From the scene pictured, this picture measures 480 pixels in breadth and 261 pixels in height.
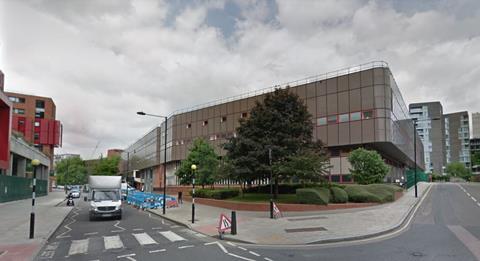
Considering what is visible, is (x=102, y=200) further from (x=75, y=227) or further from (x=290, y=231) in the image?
(x=290, y=231)

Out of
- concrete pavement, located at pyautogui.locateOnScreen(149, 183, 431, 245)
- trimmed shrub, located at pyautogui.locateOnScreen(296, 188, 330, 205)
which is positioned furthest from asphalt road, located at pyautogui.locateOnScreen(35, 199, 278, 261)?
trimmed shrub, located at pyautogui.locateOnScreen(296, 188, 330, 205)

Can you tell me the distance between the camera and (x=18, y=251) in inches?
513

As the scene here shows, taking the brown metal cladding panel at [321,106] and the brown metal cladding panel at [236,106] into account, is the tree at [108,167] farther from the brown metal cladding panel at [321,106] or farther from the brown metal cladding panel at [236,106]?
the brown metal cladding panel at [321,106]

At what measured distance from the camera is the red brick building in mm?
80750

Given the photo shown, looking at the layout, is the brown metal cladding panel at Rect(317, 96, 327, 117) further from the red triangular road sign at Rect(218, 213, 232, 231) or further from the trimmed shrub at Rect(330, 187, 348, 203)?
the red triangular road sign at Rect(218, 213, 232, 231)

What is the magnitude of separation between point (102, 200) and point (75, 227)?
3774 mm

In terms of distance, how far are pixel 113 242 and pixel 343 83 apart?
3620 centimetres

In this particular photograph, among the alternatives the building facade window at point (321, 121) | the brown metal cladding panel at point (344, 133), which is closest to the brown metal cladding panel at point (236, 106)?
the building facade window at point (321, 121)

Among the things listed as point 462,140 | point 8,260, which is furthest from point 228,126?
point 462,140

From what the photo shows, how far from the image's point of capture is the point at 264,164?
27609mm

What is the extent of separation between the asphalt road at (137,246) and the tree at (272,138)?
9.67m

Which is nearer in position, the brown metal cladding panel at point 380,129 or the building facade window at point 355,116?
the brown metal cladding panel at point 380,129

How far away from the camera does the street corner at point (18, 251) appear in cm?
1191

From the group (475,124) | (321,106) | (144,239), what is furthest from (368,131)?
(475,124)
